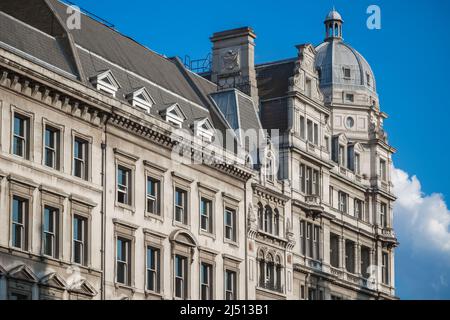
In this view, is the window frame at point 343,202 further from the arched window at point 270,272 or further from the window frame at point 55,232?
the window frame at point 55,232

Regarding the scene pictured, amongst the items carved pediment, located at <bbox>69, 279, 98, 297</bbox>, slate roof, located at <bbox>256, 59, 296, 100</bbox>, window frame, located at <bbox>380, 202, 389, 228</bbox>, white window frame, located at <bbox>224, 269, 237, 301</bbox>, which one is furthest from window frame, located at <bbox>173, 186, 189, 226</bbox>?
window frame, located at <bbox>380, 202, 389, 228</bbox>

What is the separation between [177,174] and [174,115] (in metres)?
4.07

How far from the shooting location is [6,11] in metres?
81.1

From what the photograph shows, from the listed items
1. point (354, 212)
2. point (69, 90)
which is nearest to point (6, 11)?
point (69, 90)

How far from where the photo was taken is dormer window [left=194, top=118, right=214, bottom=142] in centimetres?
8731

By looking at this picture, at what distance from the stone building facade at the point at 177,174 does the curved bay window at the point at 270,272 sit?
0.12m

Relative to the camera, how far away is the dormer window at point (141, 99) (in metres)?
80.9

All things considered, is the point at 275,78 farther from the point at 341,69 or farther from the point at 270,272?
the point at 341,69

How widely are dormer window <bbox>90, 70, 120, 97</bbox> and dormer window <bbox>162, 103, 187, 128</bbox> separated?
5242mm

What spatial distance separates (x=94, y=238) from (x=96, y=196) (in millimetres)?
2313

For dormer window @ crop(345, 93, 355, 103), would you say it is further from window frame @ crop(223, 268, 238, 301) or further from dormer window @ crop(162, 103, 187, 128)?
dormer window @ crop(162, 103, 187, 128)

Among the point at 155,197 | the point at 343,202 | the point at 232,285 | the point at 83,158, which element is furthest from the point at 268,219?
the point at 83,158

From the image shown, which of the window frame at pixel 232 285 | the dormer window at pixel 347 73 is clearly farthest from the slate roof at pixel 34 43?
the dormer window at pixel 347 73

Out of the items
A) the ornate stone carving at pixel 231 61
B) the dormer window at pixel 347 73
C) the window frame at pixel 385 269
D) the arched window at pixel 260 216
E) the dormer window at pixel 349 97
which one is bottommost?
the window frame at pixel 385 269
